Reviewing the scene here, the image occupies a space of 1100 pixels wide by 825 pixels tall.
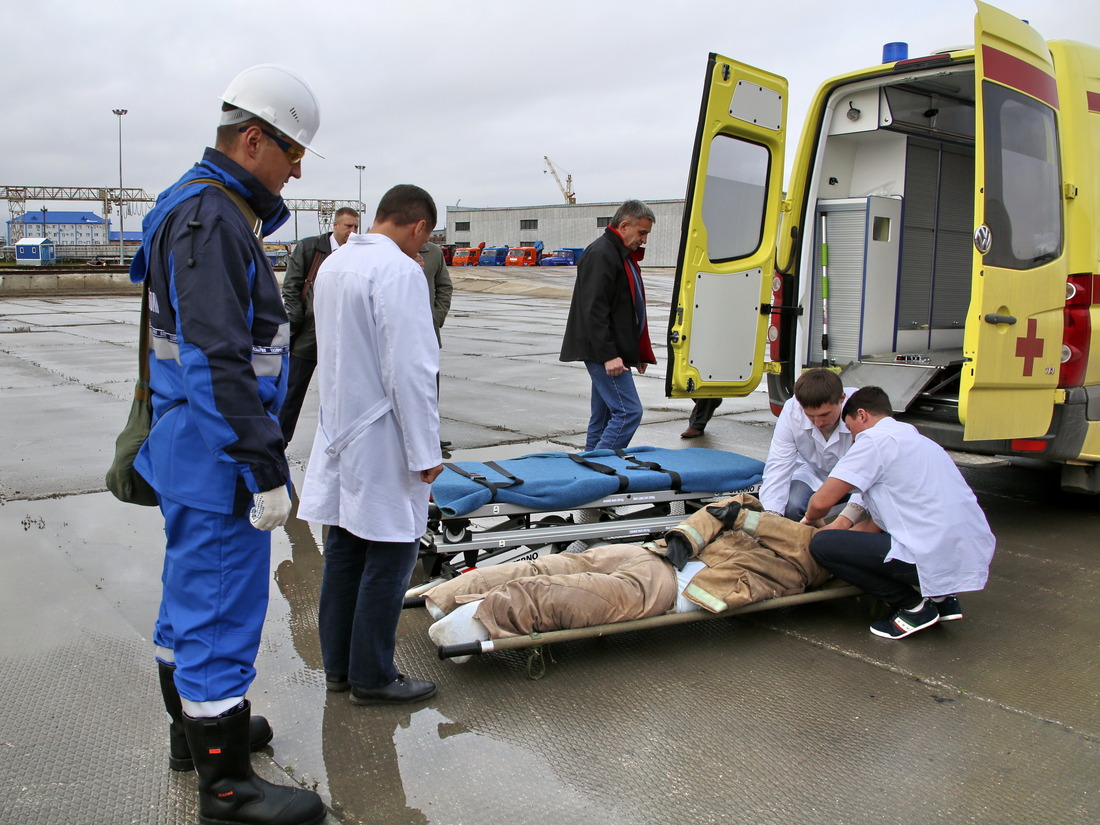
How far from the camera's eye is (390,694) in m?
3.11

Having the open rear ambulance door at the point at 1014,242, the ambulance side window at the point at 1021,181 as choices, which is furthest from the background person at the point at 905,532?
the ambulance side window at the point at 1021,181

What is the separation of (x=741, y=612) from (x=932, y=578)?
2.58 ft

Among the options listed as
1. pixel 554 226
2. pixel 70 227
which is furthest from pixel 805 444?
pixel 70 227

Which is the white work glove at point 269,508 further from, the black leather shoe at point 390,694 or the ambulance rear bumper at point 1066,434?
the ambulance rear bumper at point 1066,434

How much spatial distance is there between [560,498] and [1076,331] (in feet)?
10.4

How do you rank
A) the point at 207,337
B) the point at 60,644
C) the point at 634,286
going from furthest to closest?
1. the point at 634,286
2. the point at 60,644
3. the point at 207,337

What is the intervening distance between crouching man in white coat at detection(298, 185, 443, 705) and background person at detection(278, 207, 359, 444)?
2.73 metres

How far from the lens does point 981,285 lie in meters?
4.63

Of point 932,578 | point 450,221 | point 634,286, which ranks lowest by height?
point 932,578

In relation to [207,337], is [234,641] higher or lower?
lower

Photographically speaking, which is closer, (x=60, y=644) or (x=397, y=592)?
(x=397, y=592)

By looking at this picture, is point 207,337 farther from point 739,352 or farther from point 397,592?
point 739,352

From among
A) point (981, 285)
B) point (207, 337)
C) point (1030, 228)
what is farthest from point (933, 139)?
point (207, 337)

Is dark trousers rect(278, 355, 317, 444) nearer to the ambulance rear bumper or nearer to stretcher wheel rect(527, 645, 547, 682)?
stretcher wheel rect(527, 645, 547, 682)
